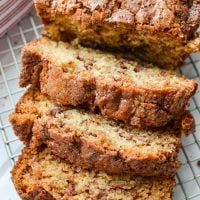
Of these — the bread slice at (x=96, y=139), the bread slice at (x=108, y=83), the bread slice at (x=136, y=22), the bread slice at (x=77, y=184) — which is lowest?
the bread slice at (x=77, y=184)

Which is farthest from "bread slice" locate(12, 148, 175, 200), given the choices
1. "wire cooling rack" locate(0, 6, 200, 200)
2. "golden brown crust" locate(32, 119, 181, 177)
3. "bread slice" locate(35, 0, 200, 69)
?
"bread slice" locate(35, 0, 200, 69)

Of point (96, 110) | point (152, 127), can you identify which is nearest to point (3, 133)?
point (96, 110)

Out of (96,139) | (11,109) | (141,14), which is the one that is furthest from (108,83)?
(11,109)

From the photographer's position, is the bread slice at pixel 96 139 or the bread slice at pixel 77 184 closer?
the bread slice at pixel 96 139

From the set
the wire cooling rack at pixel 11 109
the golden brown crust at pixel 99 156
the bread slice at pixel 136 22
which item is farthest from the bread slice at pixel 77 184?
the bread slice at pixel 136 22

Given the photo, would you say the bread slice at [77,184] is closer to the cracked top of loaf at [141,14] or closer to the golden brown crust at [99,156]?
the golden brown crust at [99,156]

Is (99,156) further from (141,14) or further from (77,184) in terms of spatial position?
(141,14)
